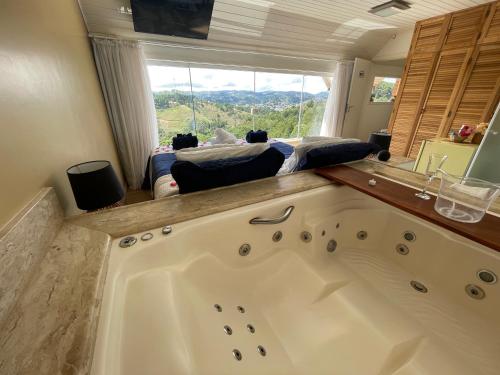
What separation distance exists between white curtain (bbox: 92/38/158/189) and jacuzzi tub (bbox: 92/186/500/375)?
263 cm

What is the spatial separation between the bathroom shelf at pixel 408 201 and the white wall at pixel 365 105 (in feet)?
12.0

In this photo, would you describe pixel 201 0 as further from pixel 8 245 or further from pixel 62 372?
pixel 62 372

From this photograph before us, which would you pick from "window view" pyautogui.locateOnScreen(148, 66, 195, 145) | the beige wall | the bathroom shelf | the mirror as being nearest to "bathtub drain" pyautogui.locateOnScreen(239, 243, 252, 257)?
the bathroom shelf

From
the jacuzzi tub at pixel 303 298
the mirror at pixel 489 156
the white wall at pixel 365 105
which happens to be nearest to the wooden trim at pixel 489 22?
the white wall at pixel 365 105

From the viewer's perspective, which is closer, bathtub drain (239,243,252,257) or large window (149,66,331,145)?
bathtub drain (239,243,252,257)

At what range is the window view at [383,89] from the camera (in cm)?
461

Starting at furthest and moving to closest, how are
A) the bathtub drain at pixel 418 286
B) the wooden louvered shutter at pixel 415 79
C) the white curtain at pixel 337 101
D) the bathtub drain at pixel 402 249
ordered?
the white curtain at pixel 337 101 < the wooden louvered shutter at pixel 415 79 < the bathtub drain at pixel 402 249 < the bathtub drain at pixel 418 286

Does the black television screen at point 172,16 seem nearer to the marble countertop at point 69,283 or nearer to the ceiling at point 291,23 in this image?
the ceiling at point 291,23

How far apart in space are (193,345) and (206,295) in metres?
0.28

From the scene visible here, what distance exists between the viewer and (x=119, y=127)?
2.89 meters

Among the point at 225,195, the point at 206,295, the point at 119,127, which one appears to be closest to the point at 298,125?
the point at 119,127

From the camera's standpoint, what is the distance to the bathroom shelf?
31.7 inches

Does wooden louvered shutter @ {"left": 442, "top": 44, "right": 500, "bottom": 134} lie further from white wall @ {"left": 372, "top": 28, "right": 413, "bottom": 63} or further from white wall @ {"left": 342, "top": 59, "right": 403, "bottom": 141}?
white wall @ {"left": 342, "top": 59, "right": 403, "bottom": 141}

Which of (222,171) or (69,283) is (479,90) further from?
(69,283)
